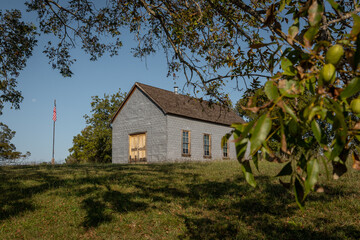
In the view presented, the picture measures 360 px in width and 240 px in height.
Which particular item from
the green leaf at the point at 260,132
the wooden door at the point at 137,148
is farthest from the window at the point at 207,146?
the green leaf at the point at 260,132

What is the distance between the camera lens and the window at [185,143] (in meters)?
22.8

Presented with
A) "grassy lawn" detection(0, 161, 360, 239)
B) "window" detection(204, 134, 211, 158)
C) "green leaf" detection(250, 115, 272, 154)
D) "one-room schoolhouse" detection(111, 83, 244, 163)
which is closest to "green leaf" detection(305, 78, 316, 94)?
"green leaf" detection(250, 115, 272, 154)

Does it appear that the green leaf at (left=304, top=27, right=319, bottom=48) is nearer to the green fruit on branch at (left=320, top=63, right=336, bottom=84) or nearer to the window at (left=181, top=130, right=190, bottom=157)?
the green fruit on branch at (left=320, top=63, right=336, bottom=84)

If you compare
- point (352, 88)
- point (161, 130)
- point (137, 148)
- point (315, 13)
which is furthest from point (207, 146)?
point (352, 88)

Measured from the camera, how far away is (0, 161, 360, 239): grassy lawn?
6195 mm

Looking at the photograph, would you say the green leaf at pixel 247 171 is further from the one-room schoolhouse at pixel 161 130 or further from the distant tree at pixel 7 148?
the distant tree at pixel 7 148

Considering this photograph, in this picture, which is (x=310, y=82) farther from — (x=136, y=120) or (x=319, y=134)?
(x=136, y=120)

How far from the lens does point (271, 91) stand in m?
0.98

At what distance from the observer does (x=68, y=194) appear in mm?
8922

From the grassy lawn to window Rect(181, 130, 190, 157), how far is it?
12.3m

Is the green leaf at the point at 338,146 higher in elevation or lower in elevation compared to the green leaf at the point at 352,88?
lower

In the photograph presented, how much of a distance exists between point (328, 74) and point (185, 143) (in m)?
22.2

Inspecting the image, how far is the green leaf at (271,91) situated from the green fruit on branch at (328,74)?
0.15 meters

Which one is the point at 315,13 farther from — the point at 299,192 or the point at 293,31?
the point at 299,192
